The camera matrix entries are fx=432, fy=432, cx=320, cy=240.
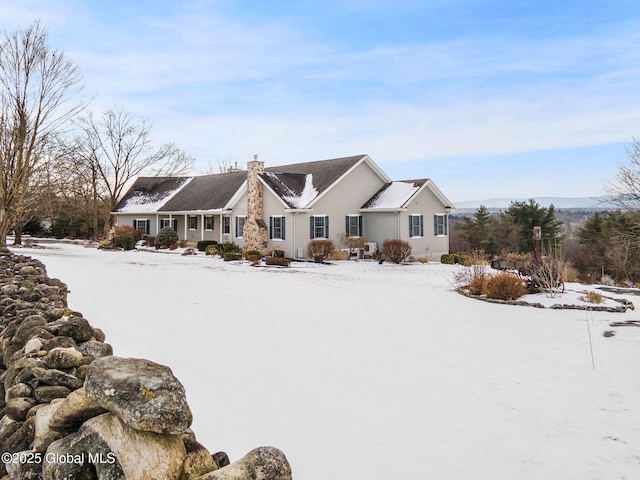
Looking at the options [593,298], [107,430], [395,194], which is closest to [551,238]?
[395,194]

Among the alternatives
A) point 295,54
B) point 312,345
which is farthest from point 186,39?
point 312,345

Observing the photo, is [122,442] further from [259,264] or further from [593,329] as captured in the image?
[259,264]

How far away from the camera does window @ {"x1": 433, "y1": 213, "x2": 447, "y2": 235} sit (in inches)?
1037

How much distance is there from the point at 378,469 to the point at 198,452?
1.56 metres

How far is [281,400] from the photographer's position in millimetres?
5125

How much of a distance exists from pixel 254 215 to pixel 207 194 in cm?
823

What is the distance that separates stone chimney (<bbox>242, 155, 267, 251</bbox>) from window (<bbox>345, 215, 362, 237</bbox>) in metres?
4.77

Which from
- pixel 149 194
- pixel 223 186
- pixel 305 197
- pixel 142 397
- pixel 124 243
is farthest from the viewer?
pixel 149 194

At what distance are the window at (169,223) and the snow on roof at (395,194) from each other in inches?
610

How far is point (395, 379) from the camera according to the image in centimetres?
586

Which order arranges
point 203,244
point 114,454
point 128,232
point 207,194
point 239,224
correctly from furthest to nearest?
1. point 128,232
2. point 207,194
3. point 203,244
4. point 239,224
5. point 114,454

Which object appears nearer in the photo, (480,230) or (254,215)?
(254,215)

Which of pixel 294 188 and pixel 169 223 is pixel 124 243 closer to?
pixel 169 223

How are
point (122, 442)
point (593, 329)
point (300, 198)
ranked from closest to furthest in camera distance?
point (122, 442) < point (593, 329) < point (300, 198)
